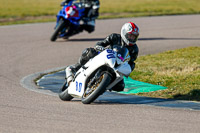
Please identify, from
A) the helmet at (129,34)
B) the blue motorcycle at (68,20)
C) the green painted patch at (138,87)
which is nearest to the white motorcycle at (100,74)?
the helmet at (129,34)

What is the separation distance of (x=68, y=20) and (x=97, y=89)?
9161mm

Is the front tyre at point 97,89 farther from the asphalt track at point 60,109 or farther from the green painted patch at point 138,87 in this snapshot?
the green painted patch at point 138,87

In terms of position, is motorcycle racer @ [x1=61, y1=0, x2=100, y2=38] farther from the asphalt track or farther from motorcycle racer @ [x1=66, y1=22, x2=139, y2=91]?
motorcycle racer @ [x1=66, y1=22, x2=139, y2=91]

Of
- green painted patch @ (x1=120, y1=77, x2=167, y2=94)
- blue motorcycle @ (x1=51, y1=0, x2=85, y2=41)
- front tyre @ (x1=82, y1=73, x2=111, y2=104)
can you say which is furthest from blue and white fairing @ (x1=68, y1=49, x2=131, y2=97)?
blue motorcycle @ (x1=51, y1=0, x2=85, y2=41)

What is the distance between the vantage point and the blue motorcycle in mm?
15897

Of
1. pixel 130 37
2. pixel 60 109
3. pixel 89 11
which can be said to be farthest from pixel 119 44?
pixel 89 11

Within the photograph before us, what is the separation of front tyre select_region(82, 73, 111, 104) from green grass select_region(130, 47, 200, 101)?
1.36 meters

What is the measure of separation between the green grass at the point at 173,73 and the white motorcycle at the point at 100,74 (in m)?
1.17

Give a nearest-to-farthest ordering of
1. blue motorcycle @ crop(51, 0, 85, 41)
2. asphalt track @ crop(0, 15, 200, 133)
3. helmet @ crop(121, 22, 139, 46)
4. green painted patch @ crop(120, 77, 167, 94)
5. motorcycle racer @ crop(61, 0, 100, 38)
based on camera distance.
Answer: asphalt track @ crop(0, 15, 200, 133), helmet @ crop(121, 22, 139, 46), green painted patch @ crop(120, 77, 167, 94), blue motorcycle @ crop(51, 0, 85, 41), motorcycle racer @ crop(61, 0, 100, 38)

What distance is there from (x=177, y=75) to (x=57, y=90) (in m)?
2.51

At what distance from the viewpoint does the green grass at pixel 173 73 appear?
8.33 m

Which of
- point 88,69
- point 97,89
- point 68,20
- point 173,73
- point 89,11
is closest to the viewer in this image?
point 97,89

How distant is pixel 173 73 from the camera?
993 cm

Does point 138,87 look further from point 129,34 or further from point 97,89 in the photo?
point 97,89
